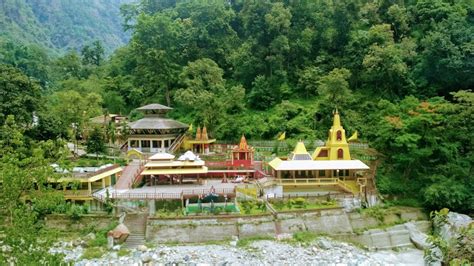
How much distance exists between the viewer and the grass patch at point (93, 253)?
24538mm

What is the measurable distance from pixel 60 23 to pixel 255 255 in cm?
11413

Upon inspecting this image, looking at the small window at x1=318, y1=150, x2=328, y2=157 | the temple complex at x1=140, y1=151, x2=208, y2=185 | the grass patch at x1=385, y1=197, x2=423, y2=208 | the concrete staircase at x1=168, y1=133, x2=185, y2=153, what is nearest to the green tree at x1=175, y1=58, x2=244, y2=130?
the concrete staircase at x1=168, y1=133, x2=185, y2=153

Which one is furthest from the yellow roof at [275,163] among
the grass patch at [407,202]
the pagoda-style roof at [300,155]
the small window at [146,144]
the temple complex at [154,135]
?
the small window at [146,144]

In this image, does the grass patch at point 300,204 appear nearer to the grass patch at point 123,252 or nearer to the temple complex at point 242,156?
the temple complex at point 242,156

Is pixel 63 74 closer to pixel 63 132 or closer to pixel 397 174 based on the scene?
pixel 63 132

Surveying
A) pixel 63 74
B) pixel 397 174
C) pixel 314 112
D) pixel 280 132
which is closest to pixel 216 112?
pixel 280 132

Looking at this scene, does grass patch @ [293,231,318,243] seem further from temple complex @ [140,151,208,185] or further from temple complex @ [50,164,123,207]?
temple complex @ [50,164,123,207]

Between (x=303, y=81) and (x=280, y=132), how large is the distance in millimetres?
7440

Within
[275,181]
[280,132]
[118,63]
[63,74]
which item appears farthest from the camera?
[63,74]

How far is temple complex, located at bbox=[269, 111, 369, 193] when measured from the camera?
104ft

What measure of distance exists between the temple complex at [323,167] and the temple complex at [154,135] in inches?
443

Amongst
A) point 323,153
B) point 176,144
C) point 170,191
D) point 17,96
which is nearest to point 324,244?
point 323,153

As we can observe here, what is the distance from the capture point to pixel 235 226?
2722cm

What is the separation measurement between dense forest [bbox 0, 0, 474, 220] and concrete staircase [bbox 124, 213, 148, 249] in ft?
32.9
